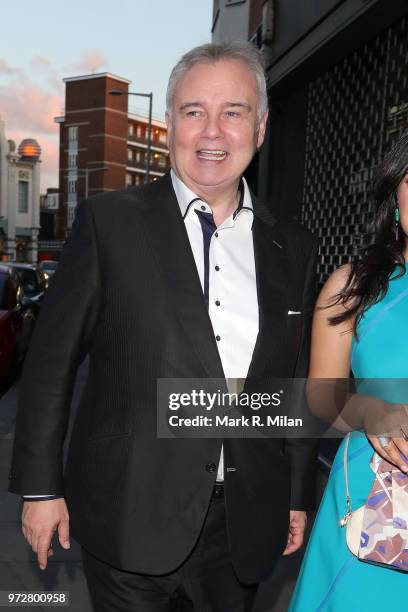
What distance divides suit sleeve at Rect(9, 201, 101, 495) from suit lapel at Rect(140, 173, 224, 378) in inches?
8.3

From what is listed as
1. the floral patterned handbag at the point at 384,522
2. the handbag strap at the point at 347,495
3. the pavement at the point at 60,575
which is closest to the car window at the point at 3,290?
the pavement at the point at 60,575

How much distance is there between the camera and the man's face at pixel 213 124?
2.23 metres

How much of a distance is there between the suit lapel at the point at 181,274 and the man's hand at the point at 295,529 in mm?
731

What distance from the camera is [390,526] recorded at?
1.70 meters

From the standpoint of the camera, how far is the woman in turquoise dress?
73.2 inches

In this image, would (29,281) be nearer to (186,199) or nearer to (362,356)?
(186,199)

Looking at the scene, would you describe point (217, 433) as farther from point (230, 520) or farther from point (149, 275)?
point (149, 275)

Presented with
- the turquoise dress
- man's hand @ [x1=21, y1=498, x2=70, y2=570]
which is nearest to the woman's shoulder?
the turquoise dress

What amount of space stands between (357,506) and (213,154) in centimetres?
118

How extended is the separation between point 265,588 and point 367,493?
225 cm

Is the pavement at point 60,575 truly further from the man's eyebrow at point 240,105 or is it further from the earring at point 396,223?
the man's eyebrow at point 240,105

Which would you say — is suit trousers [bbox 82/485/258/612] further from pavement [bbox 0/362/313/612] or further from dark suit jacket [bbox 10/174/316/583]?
pavement [bbox 0/362/313/612]

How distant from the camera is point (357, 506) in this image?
6.14 feet

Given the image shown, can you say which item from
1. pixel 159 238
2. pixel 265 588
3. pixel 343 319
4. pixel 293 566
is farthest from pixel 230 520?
pixel 293 566
